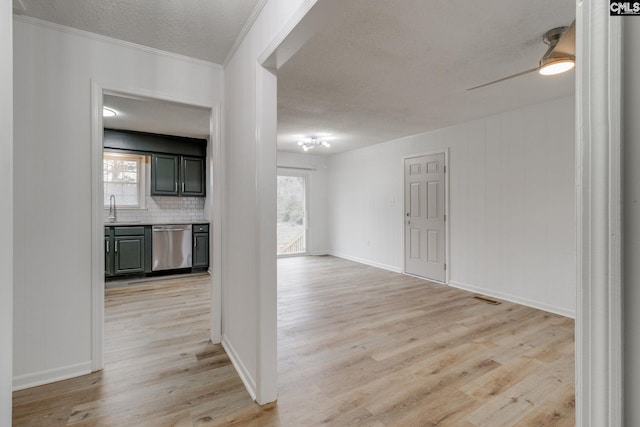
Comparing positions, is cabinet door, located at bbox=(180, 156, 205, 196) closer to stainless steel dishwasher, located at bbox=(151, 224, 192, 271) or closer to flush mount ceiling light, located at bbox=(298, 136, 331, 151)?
stainless steel dishwasher, located at bbox=(151, 224, 192, 271)

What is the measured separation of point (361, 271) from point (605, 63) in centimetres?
554

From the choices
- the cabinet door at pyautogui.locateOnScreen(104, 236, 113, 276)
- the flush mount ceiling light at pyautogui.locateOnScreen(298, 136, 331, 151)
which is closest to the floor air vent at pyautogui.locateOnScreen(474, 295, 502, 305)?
the flush mount ceiling light at pyautogui.locateOnScreen(298, 136, 331, 151)

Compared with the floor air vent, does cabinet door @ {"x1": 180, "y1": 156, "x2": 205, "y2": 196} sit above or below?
above

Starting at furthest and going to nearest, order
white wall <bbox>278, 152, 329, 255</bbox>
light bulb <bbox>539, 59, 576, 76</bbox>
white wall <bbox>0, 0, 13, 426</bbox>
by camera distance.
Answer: white wall <bbox>278, 152, 329, 255</bbox> → light bulb <bbox>539, 59, 576, 76</bbox> → white wall <bbox>0, 0, 13, 426</bbox>

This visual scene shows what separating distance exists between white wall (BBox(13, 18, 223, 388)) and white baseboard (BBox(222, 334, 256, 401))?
1002mm

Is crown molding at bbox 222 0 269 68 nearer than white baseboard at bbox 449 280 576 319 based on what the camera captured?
Yes

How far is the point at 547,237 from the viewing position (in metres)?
3.64

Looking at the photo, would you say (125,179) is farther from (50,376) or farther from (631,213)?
(631,213)

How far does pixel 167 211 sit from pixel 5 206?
4.88 metres

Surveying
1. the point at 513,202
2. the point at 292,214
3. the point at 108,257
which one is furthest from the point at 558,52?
the point at 292,214

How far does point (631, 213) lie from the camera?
1.19ft

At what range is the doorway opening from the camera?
24.2 feet

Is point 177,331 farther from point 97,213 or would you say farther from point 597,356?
point 597,356

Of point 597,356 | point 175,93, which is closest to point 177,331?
point 175,93
